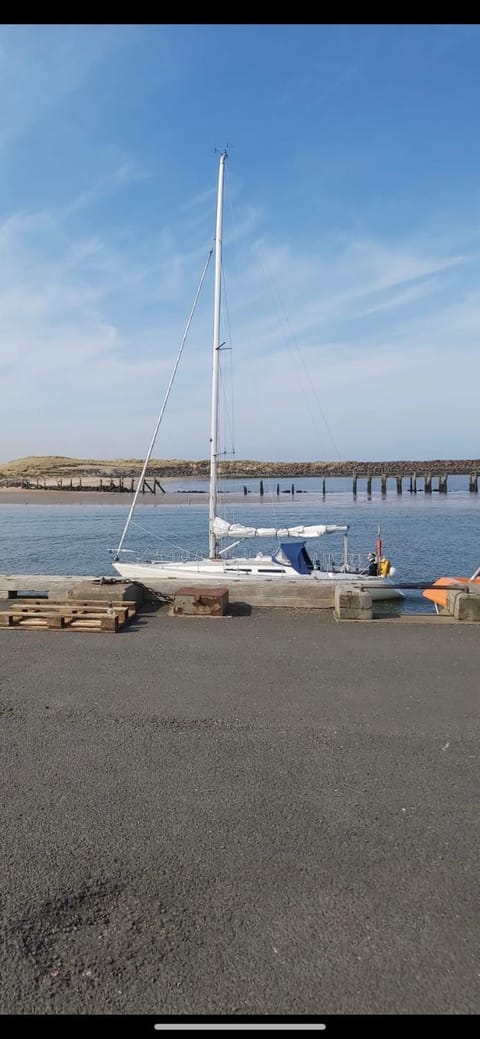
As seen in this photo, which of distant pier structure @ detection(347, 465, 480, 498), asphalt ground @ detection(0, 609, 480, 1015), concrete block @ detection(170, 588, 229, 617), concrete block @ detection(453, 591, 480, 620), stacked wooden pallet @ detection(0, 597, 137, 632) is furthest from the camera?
distant pier structure @ detection(347, 465, 480, 498)

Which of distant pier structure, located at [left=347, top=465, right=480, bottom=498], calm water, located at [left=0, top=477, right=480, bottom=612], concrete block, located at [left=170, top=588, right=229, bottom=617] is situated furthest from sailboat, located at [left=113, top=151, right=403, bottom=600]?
distant pier structure, located at [left=347, top=465, right=480, bottom=498]

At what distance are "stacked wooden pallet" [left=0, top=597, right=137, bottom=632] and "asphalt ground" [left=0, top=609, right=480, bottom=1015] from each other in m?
1.86

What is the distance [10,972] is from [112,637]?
5986 mm

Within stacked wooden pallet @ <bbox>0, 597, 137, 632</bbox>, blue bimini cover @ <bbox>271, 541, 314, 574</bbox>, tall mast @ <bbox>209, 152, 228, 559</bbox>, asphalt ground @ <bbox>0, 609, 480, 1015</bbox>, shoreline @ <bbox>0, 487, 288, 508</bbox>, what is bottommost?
shoreline @ <bbox>0, 487, 288, 508</bbox>

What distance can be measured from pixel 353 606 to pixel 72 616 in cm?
437

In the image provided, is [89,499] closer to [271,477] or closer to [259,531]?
[259,531]

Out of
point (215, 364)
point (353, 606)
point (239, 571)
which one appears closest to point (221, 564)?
point (239, 571)

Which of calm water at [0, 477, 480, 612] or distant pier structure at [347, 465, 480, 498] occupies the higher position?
distant pier structure at [347, 465, 480, 498]

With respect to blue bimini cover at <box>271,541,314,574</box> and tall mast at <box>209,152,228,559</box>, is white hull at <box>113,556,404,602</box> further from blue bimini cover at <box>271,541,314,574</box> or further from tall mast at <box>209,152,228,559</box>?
tall mast at <box>209,152,228,559</box>

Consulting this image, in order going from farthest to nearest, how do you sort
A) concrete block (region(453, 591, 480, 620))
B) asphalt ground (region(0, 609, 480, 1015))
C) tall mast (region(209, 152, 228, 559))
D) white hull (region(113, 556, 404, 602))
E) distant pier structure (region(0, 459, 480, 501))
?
distant pier structure (region(0, 459, 480, 501)), tall mast (region(209, 152, 228, 559)), white hull (region(113, 556, 404, 602)), concrete block (region(453, 591, 480, 620)), asphalt ground (region(0, 609, 480, 1015))

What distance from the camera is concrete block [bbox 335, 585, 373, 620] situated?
9.74 m

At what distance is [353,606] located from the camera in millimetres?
9797

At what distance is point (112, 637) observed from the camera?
881cm
